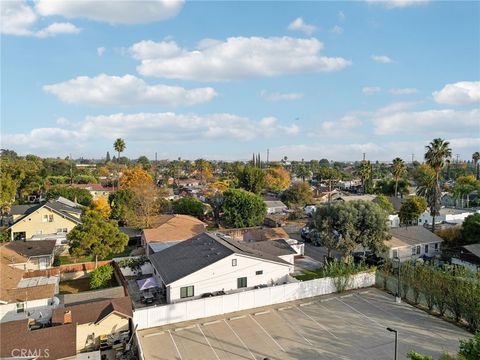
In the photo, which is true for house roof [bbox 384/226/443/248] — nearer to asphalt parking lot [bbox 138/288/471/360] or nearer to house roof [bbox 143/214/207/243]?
asphalt parking lot [bbox 138/288/471/360]

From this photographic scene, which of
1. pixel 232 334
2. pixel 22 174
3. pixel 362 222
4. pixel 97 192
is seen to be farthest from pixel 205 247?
pixel 97 192

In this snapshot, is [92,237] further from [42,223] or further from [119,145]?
[119,145]

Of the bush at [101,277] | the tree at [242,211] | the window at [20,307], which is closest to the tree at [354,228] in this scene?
the tree at [242,211]

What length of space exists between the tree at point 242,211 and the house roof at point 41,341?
107 ft

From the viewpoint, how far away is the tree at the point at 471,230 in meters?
37.2

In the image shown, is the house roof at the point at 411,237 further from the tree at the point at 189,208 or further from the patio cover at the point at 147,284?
the tree at the point at 189,208

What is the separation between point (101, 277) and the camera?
28.1 m

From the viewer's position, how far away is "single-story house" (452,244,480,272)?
107 ft

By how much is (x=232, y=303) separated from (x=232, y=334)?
316 cm

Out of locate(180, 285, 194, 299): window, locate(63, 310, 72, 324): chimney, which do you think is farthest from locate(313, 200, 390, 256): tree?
locate(63, 310, 72, 324): chimney

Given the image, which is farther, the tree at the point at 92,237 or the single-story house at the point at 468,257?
the single-story house at the point at 468,257

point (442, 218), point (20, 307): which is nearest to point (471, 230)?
point (442, 218)

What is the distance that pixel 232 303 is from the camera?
2409 cm

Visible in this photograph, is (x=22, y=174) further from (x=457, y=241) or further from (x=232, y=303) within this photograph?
(x=457, y=241)
